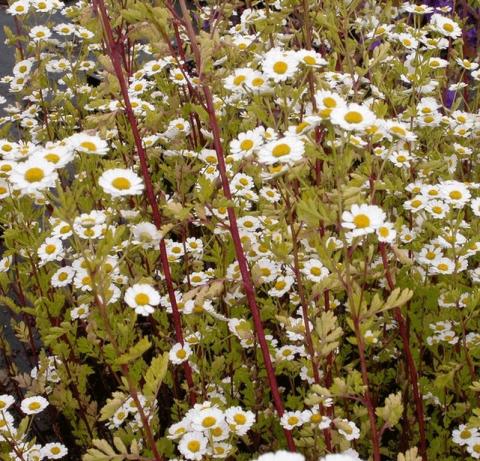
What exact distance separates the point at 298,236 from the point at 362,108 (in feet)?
1.15

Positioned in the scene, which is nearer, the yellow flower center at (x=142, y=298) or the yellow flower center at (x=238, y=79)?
the yellow flower center at (x=142, y=298)

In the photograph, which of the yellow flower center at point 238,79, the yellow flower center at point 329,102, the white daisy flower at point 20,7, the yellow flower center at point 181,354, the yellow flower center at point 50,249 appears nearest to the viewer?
the yellow flower center at point 329,102

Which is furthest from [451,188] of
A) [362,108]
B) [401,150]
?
[362,108]

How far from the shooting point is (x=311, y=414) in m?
1.82

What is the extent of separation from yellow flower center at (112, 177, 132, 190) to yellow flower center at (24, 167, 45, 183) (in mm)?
184

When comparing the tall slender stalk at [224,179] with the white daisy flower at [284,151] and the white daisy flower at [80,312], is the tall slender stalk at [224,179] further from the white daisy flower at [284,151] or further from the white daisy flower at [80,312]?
the white daisy flower at [80,312]

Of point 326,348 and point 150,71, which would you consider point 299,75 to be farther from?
point 150,71

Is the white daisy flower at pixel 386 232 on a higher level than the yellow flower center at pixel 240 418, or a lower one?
higher

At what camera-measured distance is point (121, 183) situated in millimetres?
1657

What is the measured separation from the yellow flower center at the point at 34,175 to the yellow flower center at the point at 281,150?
502 millimetres

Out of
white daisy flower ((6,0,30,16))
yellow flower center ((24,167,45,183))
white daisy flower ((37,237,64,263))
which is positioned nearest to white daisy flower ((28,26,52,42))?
white daisy flower ((6,0,30,16))

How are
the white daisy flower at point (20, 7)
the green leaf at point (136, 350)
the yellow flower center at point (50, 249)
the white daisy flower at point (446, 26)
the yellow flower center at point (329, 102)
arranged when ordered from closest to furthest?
the green leaf at point (136, 350) < the yellow flower center at point (329, 102) < the yellow flower center at point (50, 249) < the white daisy flower at point (446, 26) < the white daisy flower at point (20, 7)

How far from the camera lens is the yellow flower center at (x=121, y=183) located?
1635 millimetres

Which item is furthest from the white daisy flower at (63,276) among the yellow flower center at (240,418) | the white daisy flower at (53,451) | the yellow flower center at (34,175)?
the yellow flower center at (34,175)
